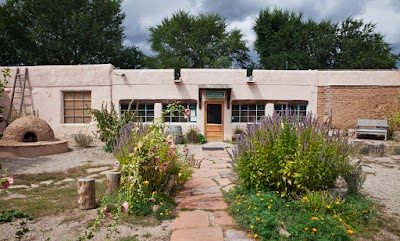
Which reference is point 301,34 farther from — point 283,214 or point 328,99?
point 283,214

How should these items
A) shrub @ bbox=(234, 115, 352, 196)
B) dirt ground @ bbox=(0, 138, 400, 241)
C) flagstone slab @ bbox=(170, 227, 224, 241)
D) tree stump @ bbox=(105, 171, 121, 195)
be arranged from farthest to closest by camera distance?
tree stump @ bbox=(105, 171, 121, 195), shrub @ bbox=(234, 115, 352, 196), dirt ground @ bbox=(0, 138, 400, 241), flagstone slab @ bbox=(170, 227, 224, 241)

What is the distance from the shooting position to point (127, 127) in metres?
4.40

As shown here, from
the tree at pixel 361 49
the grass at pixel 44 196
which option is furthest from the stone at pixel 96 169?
the tree at pixel 361 49

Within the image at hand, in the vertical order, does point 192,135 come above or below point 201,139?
above

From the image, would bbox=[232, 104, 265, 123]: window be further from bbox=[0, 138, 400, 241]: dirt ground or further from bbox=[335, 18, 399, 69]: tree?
bbox=[335, 18, 399, 69]: tree

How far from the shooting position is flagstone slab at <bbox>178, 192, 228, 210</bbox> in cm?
354

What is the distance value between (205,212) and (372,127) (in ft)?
34.4

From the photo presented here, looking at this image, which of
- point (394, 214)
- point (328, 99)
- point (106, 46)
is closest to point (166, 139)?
point (394, 214)

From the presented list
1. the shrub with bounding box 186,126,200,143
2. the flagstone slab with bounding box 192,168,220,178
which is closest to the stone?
the flagstone slab with bounding box 192,168,220,178

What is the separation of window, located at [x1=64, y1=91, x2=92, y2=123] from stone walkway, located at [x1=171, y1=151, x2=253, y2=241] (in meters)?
8.02

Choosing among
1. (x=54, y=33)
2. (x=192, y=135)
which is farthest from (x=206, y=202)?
(x=54, y=33)

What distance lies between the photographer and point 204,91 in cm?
1127

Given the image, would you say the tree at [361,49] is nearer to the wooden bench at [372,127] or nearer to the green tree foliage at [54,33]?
the wooden bench at [372,127]

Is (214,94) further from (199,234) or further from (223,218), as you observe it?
(199,234)
